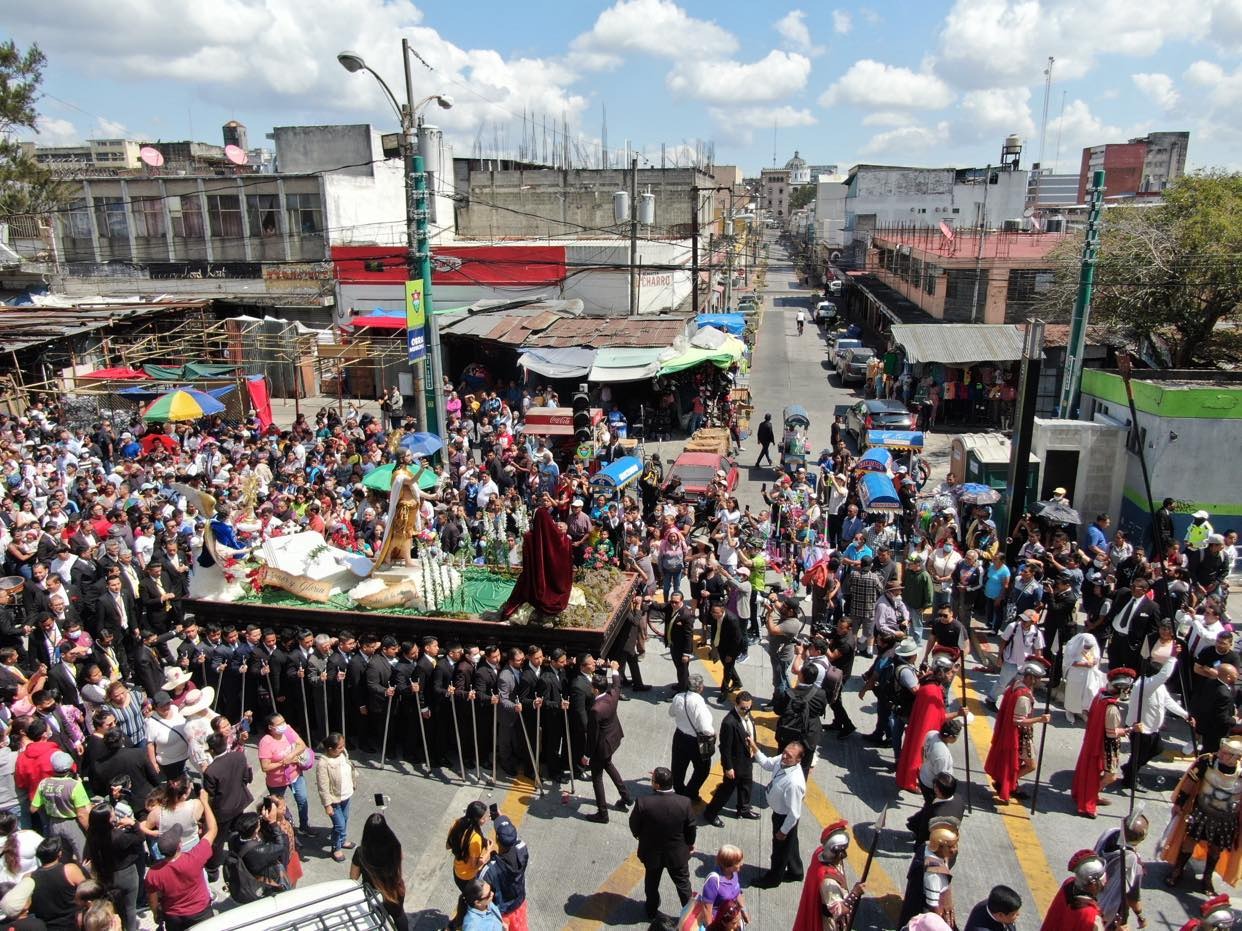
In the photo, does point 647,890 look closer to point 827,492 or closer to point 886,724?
point 886,724

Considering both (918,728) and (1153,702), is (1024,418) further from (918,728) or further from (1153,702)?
(918,728)

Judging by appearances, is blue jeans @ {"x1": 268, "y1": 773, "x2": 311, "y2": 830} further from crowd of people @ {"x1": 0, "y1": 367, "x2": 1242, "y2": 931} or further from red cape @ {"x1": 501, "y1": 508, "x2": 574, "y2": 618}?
red cape @ {"x1": 501, "y1": 508, "x2": 574, "y2": 618}

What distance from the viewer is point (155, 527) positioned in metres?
13.5

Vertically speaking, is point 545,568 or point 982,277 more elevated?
point 982,277

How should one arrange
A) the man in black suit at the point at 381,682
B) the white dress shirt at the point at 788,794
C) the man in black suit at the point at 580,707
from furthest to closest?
the man in black suit at the point at 381,682
the man in black suit at the point at 580,707
the white dress shirt at the point at 788,794

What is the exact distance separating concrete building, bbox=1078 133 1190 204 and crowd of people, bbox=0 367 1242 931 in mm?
94652

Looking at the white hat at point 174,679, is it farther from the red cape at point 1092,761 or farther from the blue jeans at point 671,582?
the red cape at point 1092,761

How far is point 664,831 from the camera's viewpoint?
267 inches

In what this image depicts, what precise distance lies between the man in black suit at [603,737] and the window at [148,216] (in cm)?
3669

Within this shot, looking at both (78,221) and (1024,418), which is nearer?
(1024,418)

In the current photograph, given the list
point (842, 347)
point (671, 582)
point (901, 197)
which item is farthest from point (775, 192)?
point (671, 582)

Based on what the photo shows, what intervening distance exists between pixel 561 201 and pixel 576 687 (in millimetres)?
42300

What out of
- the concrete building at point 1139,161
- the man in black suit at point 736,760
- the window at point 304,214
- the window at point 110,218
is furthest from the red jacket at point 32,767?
the concrete building at point 1139,161

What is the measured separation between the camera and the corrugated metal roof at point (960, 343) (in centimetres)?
2567
